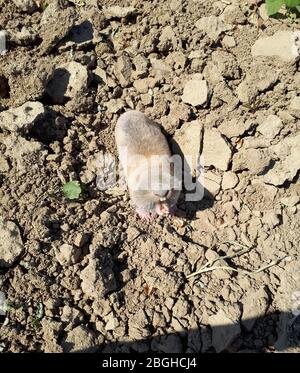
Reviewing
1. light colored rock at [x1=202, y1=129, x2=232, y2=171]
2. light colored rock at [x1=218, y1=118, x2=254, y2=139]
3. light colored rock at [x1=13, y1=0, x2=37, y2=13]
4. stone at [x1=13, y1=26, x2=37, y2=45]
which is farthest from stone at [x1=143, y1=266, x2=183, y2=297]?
light colored rock at [x1=13, y1=0, x2=37, y2=13]

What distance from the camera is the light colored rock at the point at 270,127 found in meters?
4.06

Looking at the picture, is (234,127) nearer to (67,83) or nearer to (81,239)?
(67,83)

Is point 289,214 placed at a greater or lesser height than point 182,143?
lesser

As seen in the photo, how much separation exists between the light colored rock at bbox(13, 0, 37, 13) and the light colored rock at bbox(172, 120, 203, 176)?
205cm

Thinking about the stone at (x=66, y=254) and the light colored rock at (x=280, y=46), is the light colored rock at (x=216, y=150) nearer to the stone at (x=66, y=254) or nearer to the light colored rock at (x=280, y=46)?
the light colored rock at (x=280, y=46)

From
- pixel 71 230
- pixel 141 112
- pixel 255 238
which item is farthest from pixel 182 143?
pixel 71 230

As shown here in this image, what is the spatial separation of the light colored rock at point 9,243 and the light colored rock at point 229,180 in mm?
1972

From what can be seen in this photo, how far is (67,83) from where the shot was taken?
416 cm

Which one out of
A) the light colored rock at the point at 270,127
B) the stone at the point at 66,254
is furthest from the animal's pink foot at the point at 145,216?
the light colored rock at the point at 270,127

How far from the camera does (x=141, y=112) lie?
4.27 metres

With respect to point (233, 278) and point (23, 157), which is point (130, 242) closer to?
point (233, 278)

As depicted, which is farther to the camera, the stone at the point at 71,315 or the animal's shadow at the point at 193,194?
the animal's shadow at the point at 193,194
